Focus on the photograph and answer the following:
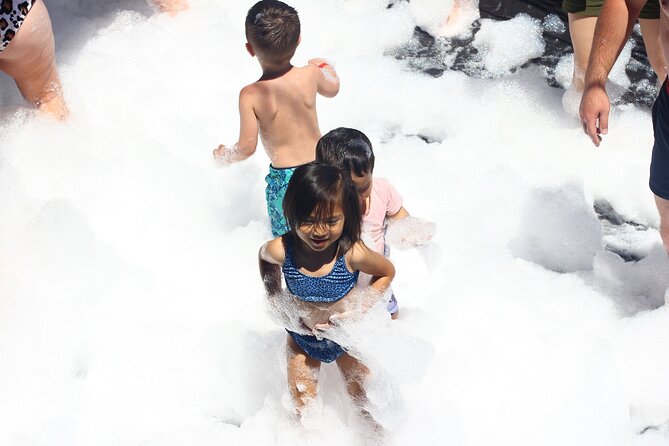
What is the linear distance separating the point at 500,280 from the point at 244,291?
39.2 inches

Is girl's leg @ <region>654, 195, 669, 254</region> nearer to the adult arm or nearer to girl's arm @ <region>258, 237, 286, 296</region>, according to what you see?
the adult arm

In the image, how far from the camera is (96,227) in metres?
3.39

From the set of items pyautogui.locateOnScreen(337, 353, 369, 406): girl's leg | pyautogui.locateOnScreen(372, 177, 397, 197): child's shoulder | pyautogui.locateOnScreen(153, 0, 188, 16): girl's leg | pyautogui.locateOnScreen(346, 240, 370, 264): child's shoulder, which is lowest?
pyautogui.locateOnScreen(337, 353, 369, 406): girl's leg

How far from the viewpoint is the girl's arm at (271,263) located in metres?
2.20

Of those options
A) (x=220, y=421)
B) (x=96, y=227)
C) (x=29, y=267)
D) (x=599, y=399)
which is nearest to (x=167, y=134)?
(x=96, y=227)

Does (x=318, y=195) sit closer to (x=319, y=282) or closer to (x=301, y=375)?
(x=319, y=282)

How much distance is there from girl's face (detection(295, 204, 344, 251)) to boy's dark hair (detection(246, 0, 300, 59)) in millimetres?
796

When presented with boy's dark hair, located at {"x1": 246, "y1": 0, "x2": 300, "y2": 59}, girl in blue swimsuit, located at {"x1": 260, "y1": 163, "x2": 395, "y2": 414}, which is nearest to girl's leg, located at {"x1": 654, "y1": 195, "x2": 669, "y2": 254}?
girl in blue swimsuit, located at {"x1": 260, "y1": 163, "x2": 395, "y2": 414}

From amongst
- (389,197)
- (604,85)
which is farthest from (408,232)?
(604,85)

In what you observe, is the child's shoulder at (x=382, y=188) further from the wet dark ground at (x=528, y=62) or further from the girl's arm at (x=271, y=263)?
the wet dark ground at (x=528, y=62)

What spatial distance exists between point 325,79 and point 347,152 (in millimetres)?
634

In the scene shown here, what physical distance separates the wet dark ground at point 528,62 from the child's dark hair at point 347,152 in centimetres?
177

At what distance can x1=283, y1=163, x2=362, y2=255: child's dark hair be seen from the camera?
1.98m

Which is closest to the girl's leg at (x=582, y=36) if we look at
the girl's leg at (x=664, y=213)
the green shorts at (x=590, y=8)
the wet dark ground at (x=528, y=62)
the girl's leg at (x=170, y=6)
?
the green shorts at (x=590, y=8)
